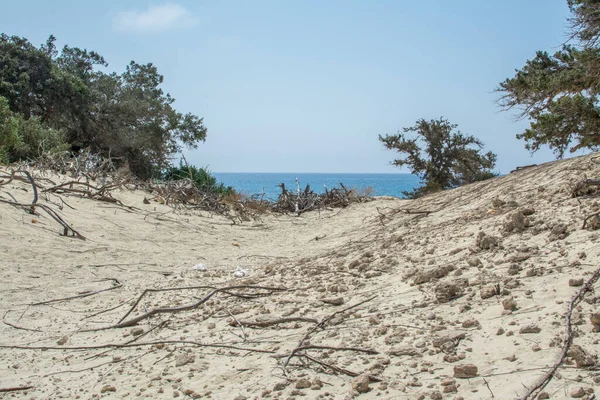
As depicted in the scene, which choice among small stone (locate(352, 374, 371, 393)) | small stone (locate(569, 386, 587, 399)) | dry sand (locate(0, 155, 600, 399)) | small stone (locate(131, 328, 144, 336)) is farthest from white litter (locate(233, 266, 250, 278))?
small stone (locate(569, 386, 587, 399))

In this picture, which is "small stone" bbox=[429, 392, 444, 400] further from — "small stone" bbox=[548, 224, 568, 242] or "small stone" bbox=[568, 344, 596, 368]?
"small stone" bbox=[548, 224, 568, 242]

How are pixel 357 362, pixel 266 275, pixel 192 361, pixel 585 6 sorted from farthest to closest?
pixel 585 6 → pixel 266 275 → pixel 192 361 → pixel 357 362

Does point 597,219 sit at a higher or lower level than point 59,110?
lower

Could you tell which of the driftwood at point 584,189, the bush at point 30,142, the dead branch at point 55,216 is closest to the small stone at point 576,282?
the driftwood at point 584,189

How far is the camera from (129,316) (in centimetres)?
450

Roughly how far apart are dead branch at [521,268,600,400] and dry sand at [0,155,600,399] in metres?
0.03

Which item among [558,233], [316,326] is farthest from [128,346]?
[558,233]

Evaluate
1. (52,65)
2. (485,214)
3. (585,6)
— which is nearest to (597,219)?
(485,214)

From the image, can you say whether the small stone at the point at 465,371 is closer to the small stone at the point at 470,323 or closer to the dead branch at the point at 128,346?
the small stone at the point at 470,323

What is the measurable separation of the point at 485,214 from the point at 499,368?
11.1ft

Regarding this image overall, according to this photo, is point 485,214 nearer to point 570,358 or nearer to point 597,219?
point 597,219

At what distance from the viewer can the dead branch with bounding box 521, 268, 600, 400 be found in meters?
2.23

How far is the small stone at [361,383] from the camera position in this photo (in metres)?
2.57

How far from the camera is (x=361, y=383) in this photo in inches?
102
